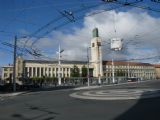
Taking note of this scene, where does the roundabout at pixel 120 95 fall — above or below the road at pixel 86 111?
above

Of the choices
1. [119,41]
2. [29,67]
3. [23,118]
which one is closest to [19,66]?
[29,67]

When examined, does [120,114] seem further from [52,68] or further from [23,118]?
[52,68]

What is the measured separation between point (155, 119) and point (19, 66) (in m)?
129

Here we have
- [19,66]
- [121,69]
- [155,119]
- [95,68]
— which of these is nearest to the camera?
[155,119]

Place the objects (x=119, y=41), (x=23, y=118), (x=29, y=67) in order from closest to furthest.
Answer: (x=23, y=118)
(x=119, y=41)
(x=29, y=67)

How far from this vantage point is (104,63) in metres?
188

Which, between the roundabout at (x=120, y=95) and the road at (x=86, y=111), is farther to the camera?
the roundabout at (x=120, y=95)

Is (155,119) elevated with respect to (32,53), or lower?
lower

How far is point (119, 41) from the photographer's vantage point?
41.5m

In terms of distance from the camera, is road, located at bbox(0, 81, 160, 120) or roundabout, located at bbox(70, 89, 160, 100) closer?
road, located at bbox(0, 81, 160, 120)

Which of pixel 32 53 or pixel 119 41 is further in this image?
pixel 119 41

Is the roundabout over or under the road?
over

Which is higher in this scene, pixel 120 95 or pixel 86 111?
pixel 120 95

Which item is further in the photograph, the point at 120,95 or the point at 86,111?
the point at 120,95
